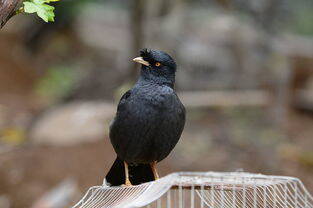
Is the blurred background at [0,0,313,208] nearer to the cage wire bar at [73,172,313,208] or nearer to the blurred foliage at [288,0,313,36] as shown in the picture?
the blurred foliage at [288,0,313,36]

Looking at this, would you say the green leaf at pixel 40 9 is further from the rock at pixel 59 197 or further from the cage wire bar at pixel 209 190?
the rock at pixel 59 197

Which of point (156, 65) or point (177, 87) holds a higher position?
point (156, 65)

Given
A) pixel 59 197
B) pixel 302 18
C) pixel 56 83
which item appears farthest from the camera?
pixel 302 18

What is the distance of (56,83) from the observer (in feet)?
49.3

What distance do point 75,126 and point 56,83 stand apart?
4.14 metres

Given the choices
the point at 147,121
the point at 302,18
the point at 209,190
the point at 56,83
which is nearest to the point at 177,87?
the point at 56,83

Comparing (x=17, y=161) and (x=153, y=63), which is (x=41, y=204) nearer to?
(x=17, y=161)

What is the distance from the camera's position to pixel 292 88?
14.3 meters

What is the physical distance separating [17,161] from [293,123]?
704 centimetres

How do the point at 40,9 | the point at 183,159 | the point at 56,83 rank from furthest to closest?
the point at 56,83
the point at 183,159
the point at 40,9

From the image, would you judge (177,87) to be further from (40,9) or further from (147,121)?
(40,9)

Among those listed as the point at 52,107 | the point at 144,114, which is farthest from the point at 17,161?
the point at 144,114

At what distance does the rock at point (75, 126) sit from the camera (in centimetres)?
1109

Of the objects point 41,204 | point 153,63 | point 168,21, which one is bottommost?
point 41,204
